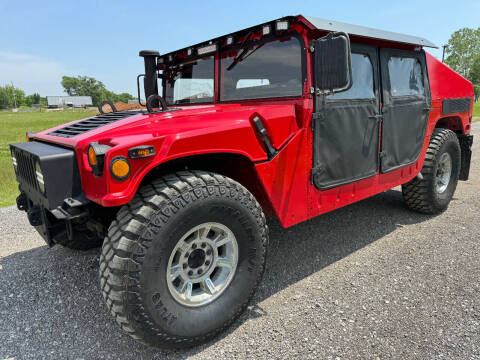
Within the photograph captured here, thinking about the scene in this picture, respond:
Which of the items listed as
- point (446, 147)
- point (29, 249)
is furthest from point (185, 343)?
point (446, 147)

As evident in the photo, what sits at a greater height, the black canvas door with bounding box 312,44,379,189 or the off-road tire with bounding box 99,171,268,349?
the black canvas door with bounding box 312,44,379,189

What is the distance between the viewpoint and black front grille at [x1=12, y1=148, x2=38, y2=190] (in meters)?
2.17

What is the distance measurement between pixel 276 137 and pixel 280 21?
93 cm

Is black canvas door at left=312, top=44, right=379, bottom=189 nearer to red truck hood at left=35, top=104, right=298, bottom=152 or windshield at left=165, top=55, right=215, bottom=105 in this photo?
red truck hood at left=35, top=104, right=298, bottom=152

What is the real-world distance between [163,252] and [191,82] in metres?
2.26

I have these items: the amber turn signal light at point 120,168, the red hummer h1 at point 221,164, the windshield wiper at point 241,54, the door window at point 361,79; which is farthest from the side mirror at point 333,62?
the amber turn signal light at point 120,168

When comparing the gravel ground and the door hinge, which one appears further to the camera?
the door hinge

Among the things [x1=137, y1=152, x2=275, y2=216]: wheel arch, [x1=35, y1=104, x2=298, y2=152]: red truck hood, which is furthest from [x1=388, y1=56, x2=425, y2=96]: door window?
[x1=137, y1=152, x2=275, y2=216]: wheel arch

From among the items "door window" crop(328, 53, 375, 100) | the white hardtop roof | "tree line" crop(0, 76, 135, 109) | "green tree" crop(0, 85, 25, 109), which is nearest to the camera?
the white hardtop roof

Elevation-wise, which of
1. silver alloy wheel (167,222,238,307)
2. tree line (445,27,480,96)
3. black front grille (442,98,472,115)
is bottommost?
silver alloy wheel (167,222,238,307)

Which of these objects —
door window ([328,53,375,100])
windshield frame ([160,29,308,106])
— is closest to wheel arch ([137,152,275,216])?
windshield frame ([160,29,308,106])

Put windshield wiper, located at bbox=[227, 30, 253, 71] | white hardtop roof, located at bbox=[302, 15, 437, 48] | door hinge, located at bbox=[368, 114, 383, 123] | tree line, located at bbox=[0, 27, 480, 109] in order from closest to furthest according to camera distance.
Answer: white hardtop roof, located at bbox=[302, 15, 437, 48] → windshield wiper, located at bbox=[227, 30, 253, 71] → door hinge, located at bbox=[368, 114, 383, 123] → tree line, located at bbox=[0, 27, 480, 109]

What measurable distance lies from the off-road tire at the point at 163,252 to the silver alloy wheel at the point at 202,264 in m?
0.05

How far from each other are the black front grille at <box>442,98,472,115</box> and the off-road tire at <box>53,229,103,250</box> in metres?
4.26
